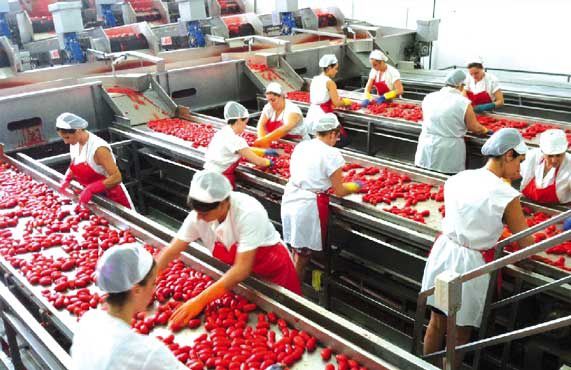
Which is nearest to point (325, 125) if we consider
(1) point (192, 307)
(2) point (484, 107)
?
(1) point (192, 307)

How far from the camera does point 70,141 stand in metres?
3.75

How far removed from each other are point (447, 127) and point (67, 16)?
5.41 meters

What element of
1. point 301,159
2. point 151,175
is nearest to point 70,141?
point 301,159

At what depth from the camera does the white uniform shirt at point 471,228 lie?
102 inches

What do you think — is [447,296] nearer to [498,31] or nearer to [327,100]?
[327,100]

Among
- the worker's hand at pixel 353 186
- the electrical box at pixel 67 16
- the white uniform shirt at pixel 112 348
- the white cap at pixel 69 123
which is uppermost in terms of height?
the electrical box at pixel 67 16

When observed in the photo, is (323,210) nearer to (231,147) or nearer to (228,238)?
(231,147)

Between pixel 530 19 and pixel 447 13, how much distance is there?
1.74 metres

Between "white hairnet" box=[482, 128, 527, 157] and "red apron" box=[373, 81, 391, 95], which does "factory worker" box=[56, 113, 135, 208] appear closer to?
"white hairnet" box=[482, 128, 527, 157]

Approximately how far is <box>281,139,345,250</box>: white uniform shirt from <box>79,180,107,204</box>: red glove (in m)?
1.41

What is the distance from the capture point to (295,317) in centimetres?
235

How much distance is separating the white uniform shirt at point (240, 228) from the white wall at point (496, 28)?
8.19 metres

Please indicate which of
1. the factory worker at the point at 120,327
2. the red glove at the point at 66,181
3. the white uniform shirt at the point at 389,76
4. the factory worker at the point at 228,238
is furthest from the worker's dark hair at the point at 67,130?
the white uniform shirt at the point at 389,76

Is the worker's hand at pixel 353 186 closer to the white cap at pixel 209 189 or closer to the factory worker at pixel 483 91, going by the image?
the white cap at pixel 209 189
